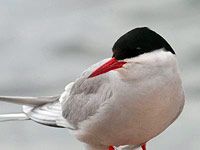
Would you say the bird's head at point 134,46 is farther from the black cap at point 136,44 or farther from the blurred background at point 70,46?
the blurred background at point 70,46

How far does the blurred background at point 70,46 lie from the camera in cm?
410

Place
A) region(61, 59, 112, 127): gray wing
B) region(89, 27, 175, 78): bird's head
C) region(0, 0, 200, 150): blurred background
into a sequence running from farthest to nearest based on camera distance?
region(0, 0, 200, 150): blurred background
region(61, 59, 112, 127): gray wing
region(89, 27, 175, 78): bird's head

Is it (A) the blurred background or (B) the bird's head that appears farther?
(A) the blurred background

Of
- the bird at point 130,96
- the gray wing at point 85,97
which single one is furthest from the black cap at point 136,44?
the gray wing at point 85,97

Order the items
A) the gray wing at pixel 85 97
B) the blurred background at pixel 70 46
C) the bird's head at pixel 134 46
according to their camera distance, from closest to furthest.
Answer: the bird's head at pixel 134 46 < the gray wing at pixel 85 97 < the blurred background at pixel 70 46

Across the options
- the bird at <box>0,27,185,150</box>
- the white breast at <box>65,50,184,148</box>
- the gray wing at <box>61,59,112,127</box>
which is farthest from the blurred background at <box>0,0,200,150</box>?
the white breast at <box>65,50,184,148</box>

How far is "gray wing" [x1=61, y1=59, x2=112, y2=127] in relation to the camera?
7.94 feet

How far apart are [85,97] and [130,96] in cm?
40

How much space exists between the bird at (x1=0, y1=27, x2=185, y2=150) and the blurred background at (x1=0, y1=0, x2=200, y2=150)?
137cm

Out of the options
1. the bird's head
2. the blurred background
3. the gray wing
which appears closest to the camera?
the bird's head

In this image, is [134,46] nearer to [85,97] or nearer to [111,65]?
[111,65]

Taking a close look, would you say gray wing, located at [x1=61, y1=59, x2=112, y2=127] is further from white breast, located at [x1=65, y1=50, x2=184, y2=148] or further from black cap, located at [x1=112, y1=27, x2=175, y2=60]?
black cap, located at [x1=112, y1=27, x2=175, y2=60]

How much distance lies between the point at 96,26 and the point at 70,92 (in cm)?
275

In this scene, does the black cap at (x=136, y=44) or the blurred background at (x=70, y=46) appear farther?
the blurred background at (x=70, y=46)
